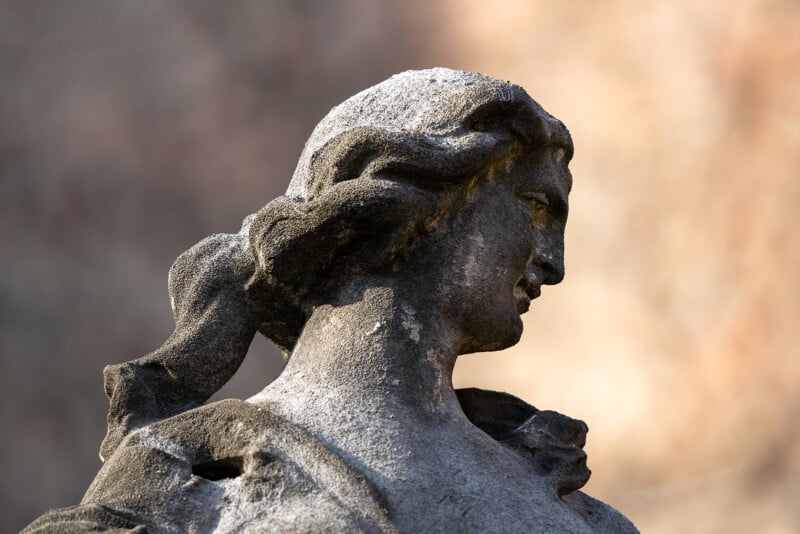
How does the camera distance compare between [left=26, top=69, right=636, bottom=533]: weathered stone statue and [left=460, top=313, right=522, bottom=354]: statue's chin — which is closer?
[left=26, top=69, right=636, bottom=533]: weathered stone statue

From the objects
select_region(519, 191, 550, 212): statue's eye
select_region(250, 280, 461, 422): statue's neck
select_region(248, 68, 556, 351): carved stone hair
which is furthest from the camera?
select_region(519, 191, 550, 212): statue's eye

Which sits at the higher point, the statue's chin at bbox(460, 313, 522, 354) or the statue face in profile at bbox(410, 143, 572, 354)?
the statue face in profile at bbox(410, 143, 572, 354)

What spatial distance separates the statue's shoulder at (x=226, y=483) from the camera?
120 inches

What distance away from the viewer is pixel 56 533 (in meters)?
3.04

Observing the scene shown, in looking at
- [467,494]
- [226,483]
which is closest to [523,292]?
[467,494]

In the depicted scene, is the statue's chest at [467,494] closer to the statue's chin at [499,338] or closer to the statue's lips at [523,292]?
the statue's chin at [499,338]

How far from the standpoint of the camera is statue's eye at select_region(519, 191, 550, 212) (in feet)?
12.1

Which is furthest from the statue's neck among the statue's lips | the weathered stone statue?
the statue's lips

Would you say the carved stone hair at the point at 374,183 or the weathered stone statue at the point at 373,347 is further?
the carved stone hair at the point at 374,183

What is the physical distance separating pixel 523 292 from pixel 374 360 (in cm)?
49

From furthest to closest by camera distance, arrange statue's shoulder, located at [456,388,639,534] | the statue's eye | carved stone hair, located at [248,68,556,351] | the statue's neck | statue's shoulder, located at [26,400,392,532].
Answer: the statue's eye
statue's shoulder, located at [456,388,639,534]
carved stone hair, located at [248,68,556,351]
the statue's neck
statue's shoulder, located at [26,400,392,532]

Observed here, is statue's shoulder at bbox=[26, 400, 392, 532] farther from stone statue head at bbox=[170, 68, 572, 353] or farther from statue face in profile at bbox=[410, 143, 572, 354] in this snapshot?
statue face in profile at bbox=[410, 143, 572, 354]

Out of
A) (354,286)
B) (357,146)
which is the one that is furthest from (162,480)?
(357,146)

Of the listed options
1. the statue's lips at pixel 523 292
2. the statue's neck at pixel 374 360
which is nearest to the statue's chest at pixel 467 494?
the statue's neck at pixel 374 360
